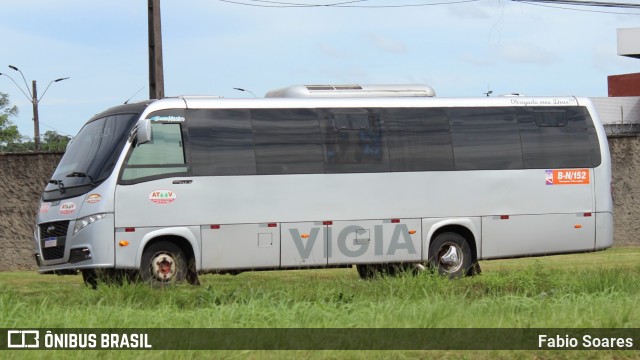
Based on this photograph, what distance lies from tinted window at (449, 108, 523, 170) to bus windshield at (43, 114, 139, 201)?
5.51 m

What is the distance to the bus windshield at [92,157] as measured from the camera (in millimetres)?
15953

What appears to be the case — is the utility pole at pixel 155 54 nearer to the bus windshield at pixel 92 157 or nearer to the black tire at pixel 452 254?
the bus windshield at pixel 92 157

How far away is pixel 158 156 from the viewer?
640 inches

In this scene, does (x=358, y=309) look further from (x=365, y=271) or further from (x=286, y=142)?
(x=365, y=271)

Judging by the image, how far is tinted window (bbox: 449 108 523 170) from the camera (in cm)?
1833

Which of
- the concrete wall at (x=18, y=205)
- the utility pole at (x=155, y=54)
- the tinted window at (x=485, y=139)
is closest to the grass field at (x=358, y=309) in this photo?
the tinted window at (x=485, y=139)

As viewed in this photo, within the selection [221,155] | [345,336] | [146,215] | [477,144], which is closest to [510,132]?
[477,144]

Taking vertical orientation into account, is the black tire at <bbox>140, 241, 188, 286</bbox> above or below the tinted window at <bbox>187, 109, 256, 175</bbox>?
below

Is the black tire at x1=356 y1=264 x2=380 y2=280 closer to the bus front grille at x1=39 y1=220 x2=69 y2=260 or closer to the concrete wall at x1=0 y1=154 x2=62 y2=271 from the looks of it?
the bus front grille at x1=39 y1=220 x2=69 y2=260

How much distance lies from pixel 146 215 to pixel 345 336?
7228 millimetres

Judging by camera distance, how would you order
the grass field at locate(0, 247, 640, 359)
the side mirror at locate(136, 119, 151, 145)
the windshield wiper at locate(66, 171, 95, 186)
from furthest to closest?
the windshield wiper at locate(66, 171, 95, 186) → the side mirror at locate(136, 119, 151, 145) → the grass field at locate(0, 247, 640, 359)

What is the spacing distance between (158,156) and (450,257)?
520cm

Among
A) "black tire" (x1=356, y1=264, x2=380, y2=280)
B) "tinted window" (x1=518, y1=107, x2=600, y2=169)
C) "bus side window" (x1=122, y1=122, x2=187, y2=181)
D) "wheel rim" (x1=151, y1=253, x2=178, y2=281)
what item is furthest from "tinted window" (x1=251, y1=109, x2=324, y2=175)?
"tinted window" (x1=518, y1=107, x2=600, y2=169)

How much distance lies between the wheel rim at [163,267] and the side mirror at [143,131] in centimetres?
174
